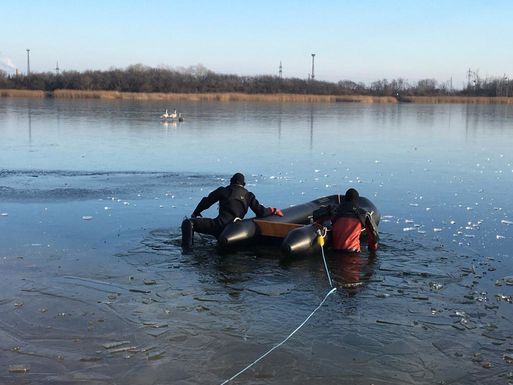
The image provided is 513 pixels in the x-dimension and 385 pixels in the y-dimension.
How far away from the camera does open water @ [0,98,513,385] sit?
5508 mm

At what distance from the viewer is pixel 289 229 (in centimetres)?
945

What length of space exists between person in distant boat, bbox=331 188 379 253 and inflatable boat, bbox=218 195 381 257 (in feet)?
1.01

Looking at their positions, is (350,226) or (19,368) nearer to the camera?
(19,368)

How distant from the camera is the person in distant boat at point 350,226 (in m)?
9.17

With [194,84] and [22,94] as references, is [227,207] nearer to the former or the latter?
[22,94]

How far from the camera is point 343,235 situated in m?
9.21

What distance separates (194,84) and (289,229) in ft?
289

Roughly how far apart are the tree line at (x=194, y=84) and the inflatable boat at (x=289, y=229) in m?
81.5

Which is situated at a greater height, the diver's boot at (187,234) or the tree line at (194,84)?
the tree line at (194,84)

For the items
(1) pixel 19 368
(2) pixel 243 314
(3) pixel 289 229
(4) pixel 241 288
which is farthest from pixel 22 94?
(1) pixel 19 368

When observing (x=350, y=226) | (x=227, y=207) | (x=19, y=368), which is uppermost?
(x=227, y=207)

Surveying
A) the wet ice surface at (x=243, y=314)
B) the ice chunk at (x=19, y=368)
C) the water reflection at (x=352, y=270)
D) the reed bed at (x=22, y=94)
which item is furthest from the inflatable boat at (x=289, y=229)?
the reed bed at (x=22, y=94)

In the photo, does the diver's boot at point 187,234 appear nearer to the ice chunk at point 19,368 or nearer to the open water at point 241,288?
the open water at point 241,288

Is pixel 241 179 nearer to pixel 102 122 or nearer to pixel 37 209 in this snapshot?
pixel 37 209
